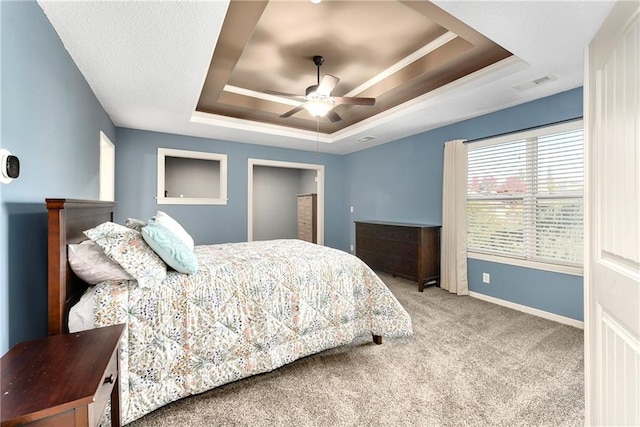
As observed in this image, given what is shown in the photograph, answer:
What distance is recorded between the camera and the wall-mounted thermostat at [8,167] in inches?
46.5

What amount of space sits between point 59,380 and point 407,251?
393cm

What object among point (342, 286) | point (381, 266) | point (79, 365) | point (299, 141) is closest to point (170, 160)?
point (299, 141)

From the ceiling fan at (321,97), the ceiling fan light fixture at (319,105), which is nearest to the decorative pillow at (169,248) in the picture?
the ceiling fan at (321,97)

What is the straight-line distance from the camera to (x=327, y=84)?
8.84 ft

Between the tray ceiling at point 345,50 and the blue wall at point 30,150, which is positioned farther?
the tray ceiling at point 345,50

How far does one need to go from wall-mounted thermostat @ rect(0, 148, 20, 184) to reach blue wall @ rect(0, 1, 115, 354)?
0.05 meters

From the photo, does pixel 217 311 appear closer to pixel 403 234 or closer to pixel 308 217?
pixel 403 234

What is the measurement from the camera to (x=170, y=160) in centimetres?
620

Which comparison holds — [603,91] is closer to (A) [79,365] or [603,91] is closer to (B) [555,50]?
(B) [555,50]

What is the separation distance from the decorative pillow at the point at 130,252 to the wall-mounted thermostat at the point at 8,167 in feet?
1.28

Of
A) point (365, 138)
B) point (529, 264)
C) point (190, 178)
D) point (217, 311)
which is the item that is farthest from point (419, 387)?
point (190, 178)

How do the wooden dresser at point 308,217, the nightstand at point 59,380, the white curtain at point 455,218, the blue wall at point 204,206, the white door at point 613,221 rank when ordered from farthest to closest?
the wooden dresser at point 308,217, the blue wall at point 204,206, the white curtain at point 455,218, the white door at point 613,221, the nightstand at point 59,380

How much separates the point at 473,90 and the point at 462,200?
57.0 inches

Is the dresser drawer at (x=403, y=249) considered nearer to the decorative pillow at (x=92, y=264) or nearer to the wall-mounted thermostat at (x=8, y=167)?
the decorative pillow at (x=92, y=264)
